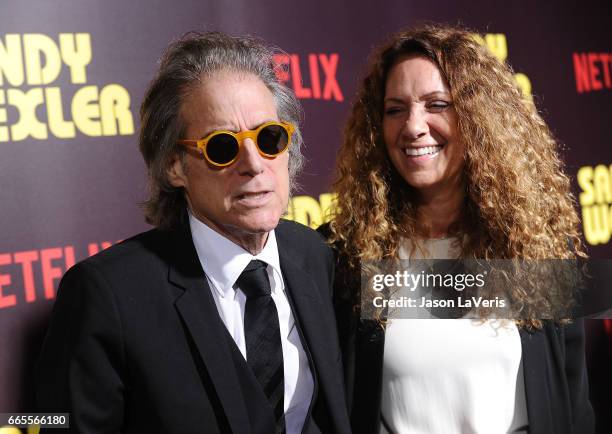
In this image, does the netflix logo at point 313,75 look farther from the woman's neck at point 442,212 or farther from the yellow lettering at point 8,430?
the yellow lettering at point 8,430

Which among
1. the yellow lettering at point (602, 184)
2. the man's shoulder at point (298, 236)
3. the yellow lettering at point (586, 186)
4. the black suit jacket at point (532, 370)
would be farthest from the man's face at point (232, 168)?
the yellow lettering at point (602, 184)

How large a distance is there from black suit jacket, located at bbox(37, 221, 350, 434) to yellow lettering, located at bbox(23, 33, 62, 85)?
892 millimetres

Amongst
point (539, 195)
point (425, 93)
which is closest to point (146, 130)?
point (425, 93)

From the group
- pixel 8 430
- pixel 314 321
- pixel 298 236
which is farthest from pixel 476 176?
pixel 8 430

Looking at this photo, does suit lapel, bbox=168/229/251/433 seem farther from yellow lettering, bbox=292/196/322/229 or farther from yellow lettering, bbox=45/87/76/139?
yellow lettering, bbox=292/196/322/229

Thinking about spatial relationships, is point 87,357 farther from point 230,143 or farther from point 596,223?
point 596,223

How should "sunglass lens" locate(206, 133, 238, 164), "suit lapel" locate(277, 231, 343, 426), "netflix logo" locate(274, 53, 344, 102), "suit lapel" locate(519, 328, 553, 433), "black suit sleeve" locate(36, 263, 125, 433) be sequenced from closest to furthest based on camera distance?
"black suit sleeve" locate(36, 263, 125, 433)
"sunglass lens" locate(206, 133, 238, 164)
"suit lapel" locate(277, 231, 343, 426)
"suit lapel" locate(519, 328, 553, 433)
"netflix logo" locate(274, 53, 344, 102)

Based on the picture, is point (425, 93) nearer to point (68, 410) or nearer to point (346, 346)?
point (346, 346)

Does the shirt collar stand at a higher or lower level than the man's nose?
lower

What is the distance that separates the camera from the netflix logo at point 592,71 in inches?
154

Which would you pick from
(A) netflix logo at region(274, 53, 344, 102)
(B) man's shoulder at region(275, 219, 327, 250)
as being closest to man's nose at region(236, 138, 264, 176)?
(B) man's shoulder at region(275, 219, 327, 250)

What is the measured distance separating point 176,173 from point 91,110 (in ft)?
2.73

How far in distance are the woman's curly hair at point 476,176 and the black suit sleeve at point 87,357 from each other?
854 millimetres

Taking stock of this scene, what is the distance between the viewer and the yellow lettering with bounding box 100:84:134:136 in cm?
249
